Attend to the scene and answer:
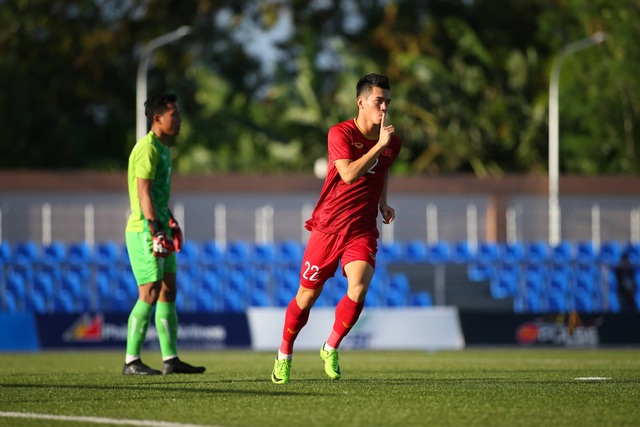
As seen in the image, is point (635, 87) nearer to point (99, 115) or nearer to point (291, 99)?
point (291, 99)

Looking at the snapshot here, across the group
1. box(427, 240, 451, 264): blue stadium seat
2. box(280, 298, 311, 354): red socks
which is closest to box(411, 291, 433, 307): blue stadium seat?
box(427, 240, 451, 264): blue stadium seat

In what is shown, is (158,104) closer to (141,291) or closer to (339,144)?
(141,291)

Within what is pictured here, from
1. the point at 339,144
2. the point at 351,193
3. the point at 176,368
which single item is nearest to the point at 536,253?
the point at 176,368

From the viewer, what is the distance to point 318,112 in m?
36.2

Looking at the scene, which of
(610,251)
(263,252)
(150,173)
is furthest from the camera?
(610,251)

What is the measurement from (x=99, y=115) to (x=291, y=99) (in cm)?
724

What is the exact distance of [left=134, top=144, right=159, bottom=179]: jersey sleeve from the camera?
998cm

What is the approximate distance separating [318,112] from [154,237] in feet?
87.1

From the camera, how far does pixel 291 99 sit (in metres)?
37.0

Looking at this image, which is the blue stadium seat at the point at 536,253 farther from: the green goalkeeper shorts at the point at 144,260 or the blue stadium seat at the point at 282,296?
the green goalkeeper shorts at the point at 144,260

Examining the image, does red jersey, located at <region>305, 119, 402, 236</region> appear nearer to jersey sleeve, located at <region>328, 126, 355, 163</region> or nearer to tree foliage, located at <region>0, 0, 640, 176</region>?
jersey sleeve, located at <region>328, 126, 355, 163</region>

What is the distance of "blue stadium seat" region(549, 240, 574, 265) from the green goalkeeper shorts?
13.0m

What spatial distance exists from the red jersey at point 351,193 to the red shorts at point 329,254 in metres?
0.06

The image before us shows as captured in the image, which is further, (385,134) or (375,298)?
(375,298)
